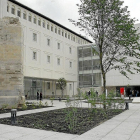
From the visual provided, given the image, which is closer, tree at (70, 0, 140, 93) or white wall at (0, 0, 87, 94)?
tree at (70, 0, 140, 93)

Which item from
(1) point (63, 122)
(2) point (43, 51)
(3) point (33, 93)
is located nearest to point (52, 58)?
(2) point (43, 51)

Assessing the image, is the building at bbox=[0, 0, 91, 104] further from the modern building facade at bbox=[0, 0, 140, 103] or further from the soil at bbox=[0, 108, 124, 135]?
the soil at bbox=[0, 108, 124, 135]

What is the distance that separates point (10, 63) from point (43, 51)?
79.9 ft

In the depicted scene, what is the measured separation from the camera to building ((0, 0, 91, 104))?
33.8 metres

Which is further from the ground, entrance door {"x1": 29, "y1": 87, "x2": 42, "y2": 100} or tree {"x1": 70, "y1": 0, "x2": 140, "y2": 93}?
tree {"x1": 70, "y1": 0, "x2": 140, "y2": 93}

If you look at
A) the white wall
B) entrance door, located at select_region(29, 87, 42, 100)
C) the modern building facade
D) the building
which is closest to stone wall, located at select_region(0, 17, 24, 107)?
the modern building facade

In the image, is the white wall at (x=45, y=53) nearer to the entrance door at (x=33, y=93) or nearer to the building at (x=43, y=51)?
the building at (x=43, y=51)

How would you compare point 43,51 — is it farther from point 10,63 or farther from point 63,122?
point 63,122

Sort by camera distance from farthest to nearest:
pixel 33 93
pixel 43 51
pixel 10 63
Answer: pixel 43 51, pixel 33 93, pixel 10 63

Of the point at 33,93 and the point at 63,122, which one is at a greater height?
the point at 33,93

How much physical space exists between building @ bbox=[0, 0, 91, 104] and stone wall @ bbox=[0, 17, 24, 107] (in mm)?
17342

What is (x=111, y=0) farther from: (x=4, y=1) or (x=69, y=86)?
(x=69, y=86)

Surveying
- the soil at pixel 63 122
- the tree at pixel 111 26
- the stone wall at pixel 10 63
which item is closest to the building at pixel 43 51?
the stone wall at pixel 10 63

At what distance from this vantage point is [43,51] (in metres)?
38.0
